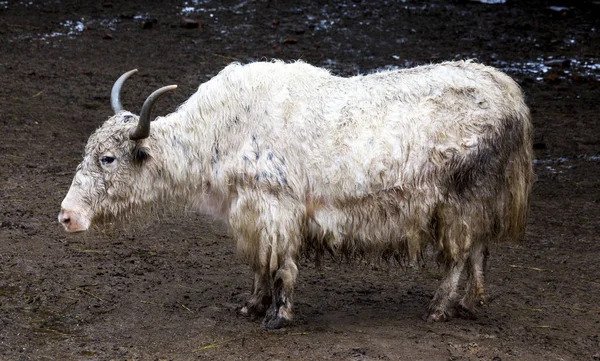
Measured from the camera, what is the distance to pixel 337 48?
1120 cm

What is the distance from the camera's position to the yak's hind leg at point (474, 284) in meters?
5.51

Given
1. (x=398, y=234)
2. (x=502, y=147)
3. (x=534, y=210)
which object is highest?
(x=502, y=147)

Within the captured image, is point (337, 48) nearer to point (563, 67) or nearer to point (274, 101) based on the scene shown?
point (563, 67)

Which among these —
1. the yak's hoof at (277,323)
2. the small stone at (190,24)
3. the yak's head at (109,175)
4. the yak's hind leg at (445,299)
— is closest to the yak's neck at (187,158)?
the yak's head at (109,175)

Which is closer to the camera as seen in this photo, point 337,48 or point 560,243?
point 560,243

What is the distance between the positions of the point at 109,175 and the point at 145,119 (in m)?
0.43

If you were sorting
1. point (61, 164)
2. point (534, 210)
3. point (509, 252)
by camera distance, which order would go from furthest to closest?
point (61, 164)
point (534, 210)
point (509, 252)

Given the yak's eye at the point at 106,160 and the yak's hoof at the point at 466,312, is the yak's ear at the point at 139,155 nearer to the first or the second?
the yak's eye at the point at 106,160

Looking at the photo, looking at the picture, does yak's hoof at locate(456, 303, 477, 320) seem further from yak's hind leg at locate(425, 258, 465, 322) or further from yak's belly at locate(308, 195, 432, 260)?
yak's belly at locate(308, 195, 432, 260)

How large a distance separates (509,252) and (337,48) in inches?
201

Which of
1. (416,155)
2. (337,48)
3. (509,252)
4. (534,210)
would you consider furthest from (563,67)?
(416,155)

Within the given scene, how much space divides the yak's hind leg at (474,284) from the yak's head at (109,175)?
6.69 feet

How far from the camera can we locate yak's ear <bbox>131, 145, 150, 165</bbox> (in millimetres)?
5320

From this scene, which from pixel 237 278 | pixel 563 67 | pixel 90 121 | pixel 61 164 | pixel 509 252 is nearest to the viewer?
pixel 237 278
